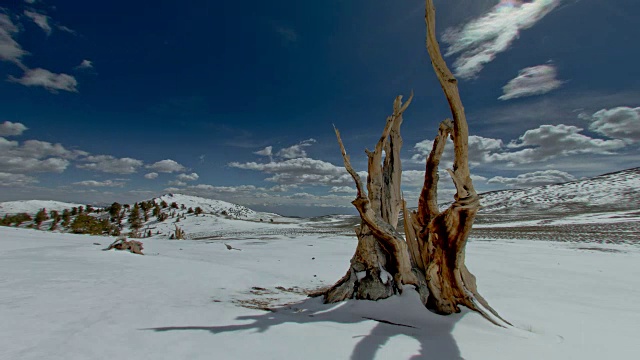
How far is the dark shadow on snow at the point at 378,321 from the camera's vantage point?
3.31 meters

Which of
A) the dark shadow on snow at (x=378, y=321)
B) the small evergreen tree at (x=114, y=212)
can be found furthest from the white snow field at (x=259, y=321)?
the small evergreen tree at (x=114, y=212)

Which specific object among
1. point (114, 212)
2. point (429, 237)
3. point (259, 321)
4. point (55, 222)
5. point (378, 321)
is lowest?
point (378, 321)

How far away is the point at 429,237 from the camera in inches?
210

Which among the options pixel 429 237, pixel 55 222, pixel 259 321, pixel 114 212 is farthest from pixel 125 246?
pixel 114 212

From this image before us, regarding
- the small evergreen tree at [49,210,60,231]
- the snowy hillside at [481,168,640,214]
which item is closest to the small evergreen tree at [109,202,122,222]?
the small evergreen tree at [49,210,60,231]

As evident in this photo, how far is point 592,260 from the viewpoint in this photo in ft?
42.0

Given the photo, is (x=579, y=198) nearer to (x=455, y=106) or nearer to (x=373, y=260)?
(x=373, y=260)

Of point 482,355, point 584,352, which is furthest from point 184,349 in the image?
point 584,352

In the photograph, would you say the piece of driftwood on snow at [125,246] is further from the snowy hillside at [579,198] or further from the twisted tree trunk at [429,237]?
the snowy hillside at [579,198]

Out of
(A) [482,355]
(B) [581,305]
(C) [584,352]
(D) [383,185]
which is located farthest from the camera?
(D) [383,185]

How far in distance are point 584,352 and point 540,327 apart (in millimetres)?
1090

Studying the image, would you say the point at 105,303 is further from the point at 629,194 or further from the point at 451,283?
the point at 629,194

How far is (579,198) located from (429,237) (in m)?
99.1

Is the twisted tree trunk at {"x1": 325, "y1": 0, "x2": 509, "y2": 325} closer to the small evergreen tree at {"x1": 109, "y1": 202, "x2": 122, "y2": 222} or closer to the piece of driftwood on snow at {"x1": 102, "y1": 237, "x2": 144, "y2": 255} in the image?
the piece of driftwood on snow at {"x1": 102, "y1": 237, "x2": 144, "y2": 255}
